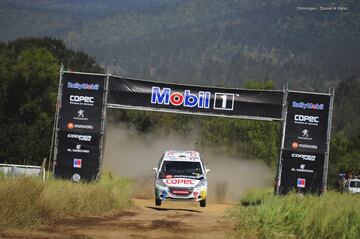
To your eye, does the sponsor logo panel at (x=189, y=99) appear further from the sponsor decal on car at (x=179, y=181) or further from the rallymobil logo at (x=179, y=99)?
the sponsor decal on car at (x=179, y=181)

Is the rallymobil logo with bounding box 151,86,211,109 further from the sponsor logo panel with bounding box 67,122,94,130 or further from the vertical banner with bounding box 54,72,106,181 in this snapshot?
the sponsor logo panel with bounding box 67,122,94,130

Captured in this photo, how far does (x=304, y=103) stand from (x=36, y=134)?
29246mm

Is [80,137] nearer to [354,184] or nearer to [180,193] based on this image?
[180,193]

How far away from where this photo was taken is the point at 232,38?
16025 centimetres

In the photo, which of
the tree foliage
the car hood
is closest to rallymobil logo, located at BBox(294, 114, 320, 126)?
the car hood

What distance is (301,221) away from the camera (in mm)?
14555

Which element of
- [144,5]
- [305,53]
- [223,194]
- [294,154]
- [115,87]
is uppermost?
[144,5]

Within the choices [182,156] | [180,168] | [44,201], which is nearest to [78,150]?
[182,156]

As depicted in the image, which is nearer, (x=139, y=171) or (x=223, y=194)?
(x=223, y=194)

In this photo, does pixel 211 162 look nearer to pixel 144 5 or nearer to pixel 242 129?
pixel 242 129

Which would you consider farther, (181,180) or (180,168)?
(180,168)

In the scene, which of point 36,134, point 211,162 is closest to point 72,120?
point 211,162

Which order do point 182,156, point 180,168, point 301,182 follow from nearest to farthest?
point 180,168 → point 182,156 → point 301,182

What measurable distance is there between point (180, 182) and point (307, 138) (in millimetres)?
7255
